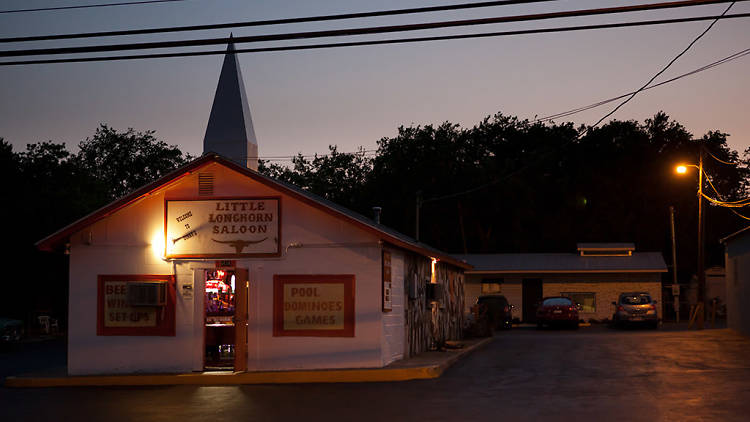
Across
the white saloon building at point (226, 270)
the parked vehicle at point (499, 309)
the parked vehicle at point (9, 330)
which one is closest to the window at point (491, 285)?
the parked vehicle at point (499, 309)

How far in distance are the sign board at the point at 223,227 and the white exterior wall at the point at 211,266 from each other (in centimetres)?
18

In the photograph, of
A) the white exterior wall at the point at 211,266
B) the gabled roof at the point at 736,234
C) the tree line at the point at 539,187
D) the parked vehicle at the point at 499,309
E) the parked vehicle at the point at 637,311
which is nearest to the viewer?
the white exterior wall at the point at 211,266

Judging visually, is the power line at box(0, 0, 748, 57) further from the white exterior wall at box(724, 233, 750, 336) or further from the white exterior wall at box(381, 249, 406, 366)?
the white exterior wall at box(724, 233, 750, 336)

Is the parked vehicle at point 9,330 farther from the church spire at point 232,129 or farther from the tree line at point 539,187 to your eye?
the tree line at point 539,187

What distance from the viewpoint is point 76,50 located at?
15180mm

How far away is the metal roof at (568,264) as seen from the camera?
52.1 m

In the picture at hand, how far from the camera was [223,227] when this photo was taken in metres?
21.4

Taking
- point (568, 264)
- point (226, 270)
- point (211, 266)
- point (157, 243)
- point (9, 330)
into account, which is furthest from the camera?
point (568, 264)

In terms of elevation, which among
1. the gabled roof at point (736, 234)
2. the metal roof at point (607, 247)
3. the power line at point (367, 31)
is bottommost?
the gabled roof at point (736, 234)

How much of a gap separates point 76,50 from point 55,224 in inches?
1180

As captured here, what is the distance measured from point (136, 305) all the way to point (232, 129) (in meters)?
7.34

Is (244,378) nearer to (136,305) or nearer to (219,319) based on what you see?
(219,319)

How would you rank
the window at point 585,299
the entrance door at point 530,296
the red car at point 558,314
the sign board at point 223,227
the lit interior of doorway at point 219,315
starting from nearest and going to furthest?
the sign board at point 223,227, the lit interior of doorway at point 219,315, the red car at point 558,314, the window at point 585,299, the entrance door at point 530,296

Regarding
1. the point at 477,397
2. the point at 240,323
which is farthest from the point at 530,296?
the point at 477,397
